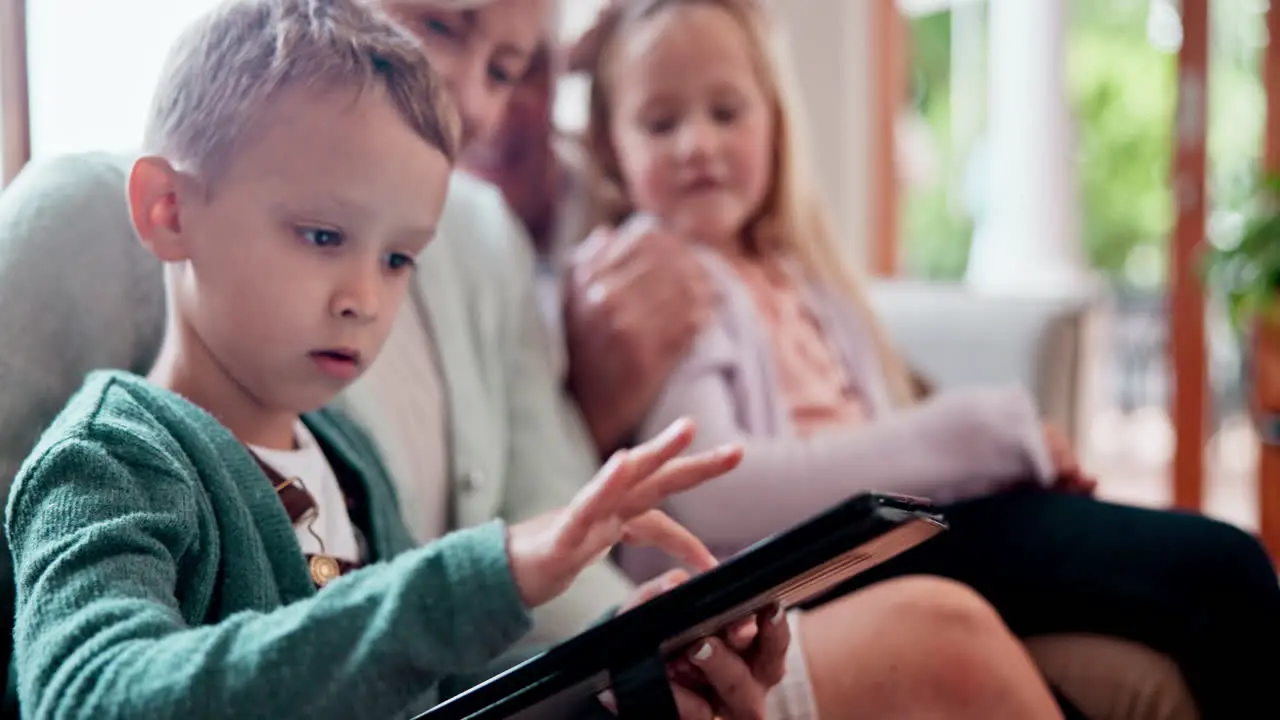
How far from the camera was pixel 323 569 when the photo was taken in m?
0.65

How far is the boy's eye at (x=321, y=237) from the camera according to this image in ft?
1.98

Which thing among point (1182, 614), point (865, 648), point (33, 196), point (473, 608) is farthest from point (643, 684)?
point (1182, 614)

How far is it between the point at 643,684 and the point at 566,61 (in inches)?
35.8

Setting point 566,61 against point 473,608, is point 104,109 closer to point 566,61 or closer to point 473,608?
point 566,61

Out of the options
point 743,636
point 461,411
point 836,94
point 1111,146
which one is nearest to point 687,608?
point 743,636

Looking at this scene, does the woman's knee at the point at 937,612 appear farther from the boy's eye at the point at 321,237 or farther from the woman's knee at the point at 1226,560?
the boy's eye at the point at 321,237

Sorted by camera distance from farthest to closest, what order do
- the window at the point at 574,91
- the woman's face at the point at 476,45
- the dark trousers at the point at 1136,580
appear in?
the window at the point at 574,91, the woman's face at the point at 476,45, the dark trousers at the point at 1136,580

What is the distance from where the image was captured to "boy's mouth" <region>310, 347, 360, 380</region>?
24.7 inches

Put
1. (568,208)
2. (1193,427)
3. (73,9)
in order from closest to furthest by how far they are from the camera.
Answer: (73,9) < (568,208) < (1193,427)

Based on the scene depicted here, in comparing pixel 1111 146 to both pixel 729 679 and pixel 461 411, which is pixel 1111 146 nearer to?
pixel 461 411

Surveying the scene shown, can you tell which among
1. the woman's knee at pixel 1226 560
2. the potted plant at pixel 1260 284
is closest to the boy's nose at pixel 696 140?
the woman's knee at pixel 1226 560

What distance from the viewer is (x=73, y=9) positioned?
3.66 feet

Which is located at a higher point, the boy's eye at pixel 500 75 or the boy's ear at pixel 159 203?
the boy's eye at pixel 500 75

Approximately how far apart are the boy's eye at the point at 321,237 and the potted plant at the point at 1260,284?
247 cm
